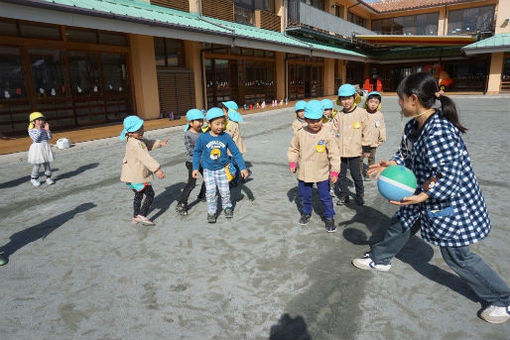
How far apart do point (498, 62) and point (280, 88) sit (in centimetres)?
1624

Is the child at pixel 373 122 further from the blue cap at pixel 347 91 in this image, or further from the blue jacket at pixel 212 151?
the blue jacket at pixel 212 151

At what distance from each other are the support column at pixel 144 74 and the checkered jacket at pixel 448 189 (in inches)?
485

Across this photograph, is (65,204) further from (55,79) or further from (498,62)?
(498,62)

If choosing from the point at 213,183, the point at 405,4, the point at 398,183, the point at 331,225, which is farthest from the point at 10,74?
the point at 405,4

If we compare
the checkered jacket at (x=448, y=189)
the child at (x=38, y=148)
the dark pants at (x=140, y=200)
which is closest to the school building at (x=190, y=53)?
the child at (x=38, y=148)

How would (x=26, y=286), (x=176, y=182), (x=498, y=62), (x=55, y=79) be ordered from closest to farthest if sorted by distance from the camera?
(x=26, y=286), (x=176, y=182), (x=55, y=79), (x=498, y=62)

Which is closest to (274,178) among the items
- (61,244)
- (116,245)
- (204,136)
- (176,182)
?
(176,182)

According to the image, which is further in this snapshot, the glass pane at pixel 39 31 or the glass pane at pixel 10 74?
the glass pane at pixel 39 31

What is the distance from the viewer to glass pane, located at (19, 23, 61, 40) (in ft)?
32.6

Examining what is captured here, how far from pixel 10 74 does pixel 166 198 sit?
8258 mm

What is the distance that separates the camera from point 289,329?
2.26m

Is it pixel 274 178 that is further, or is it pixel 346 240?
pixel 274 178

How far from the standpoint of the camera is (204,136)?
3.91 meters

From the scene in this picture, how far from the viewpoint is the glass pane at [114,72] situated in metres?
12.1
